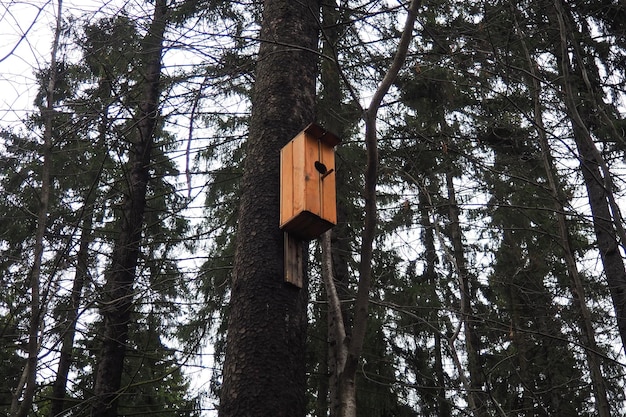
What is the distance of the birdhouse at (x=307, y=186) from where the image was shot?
9.64ft

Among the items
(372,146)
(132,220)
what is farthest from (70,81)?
(372,146)

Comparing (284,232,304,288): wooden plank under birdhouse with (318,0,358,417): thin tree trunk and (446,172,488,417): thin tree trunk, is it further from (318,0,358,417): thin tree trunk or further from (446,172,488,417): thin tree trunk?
(446,172,488,417): thin tree trunk

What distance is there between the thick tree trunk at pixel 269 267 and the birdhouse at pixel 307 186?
8cm

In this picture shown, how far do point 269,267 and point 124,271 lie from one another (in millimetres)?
4472

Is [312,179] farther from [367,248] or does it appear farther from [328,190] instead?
[367,248]

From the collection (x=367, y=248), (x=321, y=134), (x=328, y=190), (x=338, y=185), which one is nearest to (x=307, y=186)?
(x=328, y=190)

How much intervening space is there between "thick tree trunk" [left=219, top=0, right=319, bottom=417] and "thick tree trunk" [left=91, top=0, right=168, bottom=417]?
2.40 metres

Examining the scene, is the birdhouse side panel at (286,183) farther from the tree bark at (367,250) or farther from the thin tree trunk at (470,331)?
the thin tree trunk at (470,331)

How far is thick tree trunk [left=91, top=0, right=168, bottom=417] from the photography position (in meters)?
6.28

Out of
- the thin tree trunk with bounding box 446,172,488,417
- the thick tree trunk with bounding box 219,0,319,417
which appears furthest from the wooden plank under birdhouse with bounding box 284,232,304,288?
the thin tree trunk with bounding box 446,172,488,417

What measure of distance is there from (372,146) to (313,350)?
665cm

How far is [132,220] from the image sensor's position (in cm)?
743

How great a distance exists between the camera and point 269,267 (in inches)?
112

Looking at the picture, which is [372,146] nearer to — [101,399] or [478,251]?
[101,399]
